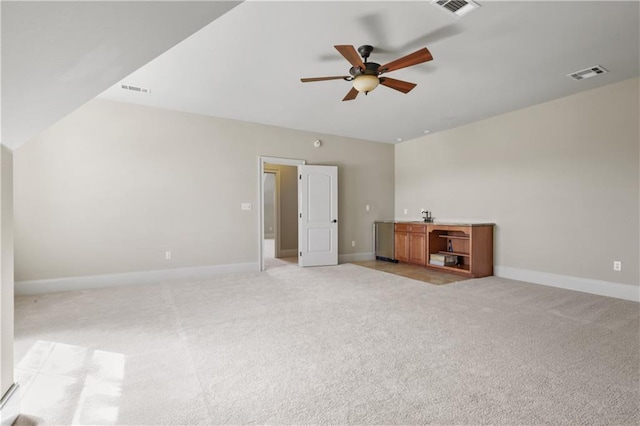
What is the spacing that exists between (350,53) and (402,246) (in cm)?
448

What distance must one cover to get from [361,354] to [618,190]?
4.04 metres

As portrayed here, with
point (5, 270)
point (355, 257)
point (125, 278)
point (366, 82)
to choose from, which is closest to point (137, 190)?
point (125, 278)

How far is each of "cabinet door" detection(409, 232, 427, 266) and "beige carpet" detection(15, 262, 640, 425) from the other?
77.9 inches

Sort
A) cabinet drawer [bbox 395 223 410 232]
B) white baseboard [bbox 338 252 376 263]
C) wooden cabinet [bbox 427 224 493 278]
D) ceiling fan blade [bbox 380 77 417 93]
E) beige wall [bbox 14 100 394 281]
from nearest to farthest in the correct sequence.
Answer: ceiling fan blade [bbox 380 77 417 93]
beige wall [bbox 14 100 394 281]
wooden cabinet [bbox 427 224 493 278]
cabinet drawer [bbox 395 223 410 232]
white baseboard [bbox 338 252 376 263]

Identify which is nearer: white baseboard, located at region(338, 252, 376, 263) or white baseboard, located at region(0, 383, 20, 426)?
white baseboard, located at region(0, 383, 20, 426)

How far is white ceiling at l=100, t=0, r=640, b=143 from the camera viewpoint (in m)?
2.54

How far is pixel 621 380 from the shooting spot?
6.28ft

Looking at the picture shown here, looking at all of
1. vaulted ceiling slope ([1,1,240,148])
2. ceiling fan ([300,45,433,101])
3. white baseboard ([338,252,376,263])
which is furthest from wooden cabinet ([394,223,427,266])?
vaulted ceiling slope ([1,1,240,148])

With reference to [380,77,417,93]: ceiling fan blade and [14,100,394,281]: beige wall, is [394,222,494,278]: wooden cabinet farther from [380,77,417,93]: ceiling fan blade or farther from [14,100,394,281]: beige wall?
[380,77,417,93]: ceiling fan blade

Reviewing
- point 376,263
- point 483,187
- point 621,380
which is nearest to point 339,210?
point 376,263

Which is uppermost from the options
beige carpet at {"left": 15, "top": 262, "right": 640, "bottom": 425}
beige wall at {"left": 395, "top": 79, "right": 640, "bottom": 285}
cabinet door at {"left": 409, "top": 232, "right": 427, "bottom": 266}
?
beige wall at {"left": 395, "top": 79, "right": 640, "bottom": 285}

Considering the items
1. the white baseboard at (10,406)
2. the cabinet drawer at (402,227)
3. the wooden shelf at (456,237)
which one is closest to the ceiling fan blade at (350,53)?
the white baseboard at (10,406)

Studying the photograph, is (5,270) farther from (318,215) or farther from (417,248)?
(417,248)

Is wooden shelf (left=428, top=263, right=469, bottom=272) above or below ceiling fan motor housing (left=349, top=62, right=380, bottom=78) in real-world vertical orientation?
below
